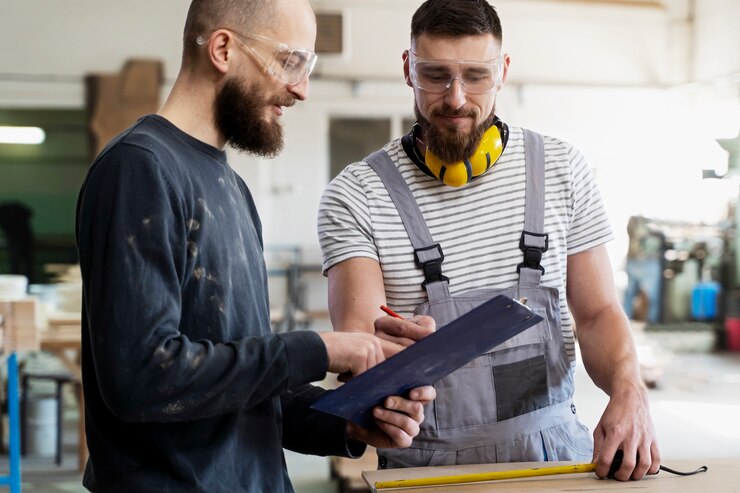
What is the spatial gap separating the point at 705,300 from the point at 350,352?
9.47 metres

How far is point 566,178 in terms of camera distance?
1897mm

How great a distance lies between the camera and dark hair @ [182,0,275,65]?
1.41 metres

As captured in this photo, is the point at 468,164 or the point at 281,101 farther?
the point at 468,164

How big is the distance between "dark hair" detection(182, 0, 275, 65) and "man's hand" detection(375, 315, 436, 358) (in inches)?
22.7

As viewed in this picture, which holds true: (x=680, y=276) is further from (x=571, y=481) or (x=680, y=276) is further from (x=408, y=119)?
(x=571, y=481)

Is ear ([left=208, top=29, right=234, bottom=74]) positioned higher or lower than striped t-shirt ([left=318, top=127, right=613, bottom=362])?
higher

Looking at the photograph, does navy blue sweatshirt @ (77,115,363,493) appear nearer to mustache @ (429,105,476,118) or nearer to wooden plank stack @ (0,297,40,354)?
mustache @ (429,105,476,118)

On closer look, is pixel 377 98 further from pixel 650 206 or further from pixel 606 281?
pixel 606 281

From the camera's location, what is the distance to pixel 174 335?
117cm

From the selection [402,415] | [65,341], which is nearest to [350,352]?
[402,415]

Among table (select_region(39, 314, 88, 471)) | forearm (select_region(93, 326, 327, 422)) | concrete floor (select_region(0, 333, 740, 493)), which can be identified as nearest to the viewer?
forearm (select_region(93, 326, 327, 422))

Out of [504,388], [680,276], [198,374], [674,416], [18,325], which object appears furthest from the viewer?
[680,276]

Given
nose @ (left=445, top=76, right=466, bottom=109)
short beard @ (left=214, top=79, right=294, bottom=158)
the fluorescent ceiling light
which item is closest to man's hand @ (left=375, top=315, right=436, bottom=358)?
short beard @ (left=214, top=79, right=294, bottom=158)

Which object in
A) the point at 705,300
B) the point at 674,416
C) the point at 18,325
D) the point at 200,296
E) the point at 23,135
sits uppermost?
the point at 23,135
